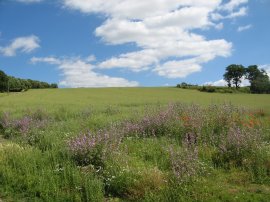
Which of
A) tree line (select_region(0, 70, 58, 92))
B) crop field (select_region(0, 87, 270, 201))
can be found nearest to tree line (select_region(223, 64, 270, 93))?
tree line (select_region(0, 70, 58, 92))

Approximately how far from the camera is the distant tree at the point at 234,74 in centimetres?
11406

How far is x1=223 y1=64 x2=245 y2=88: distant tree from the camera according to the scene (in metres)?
114

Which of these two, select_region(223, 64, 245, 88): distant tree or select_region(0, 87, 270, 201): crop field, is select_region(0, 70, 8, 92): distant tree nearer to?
select_region(223, 64, 245, 88): distant tree

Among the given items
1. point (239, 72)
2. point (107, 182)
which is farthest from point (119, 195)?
point (239, 72)

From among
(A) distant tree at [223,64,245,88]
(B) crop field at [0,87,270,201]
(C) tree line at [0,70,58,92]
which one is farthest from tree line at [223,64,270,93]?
(B) crop field at [0,87,270,201]

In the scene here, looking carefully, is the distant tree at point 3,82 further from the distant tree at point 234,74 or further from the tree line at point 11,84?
the distant tree at point 234,74

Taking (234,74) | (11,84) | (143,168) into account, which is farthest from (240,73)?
(143,168)

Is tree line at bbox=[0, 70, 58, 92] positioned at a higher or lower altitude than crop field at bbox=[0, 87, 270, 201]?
higher

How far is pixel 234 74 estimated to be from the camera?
115500 mm

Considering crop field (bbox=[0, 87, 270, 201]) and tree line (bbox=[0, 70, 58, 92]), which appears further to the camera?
tree line (bbox=[0, 70, 58, 92])

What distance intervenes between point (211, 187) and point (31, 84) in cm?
11805

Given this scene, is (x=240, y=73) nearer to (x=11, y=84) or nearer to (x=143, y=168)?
(x=11, y=84)

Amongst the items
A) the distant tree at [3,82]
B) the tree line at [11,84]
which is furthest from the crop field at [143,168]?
the distant tree at [3,82]

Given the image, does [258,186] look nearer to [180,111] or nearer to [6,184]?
[6,184]
